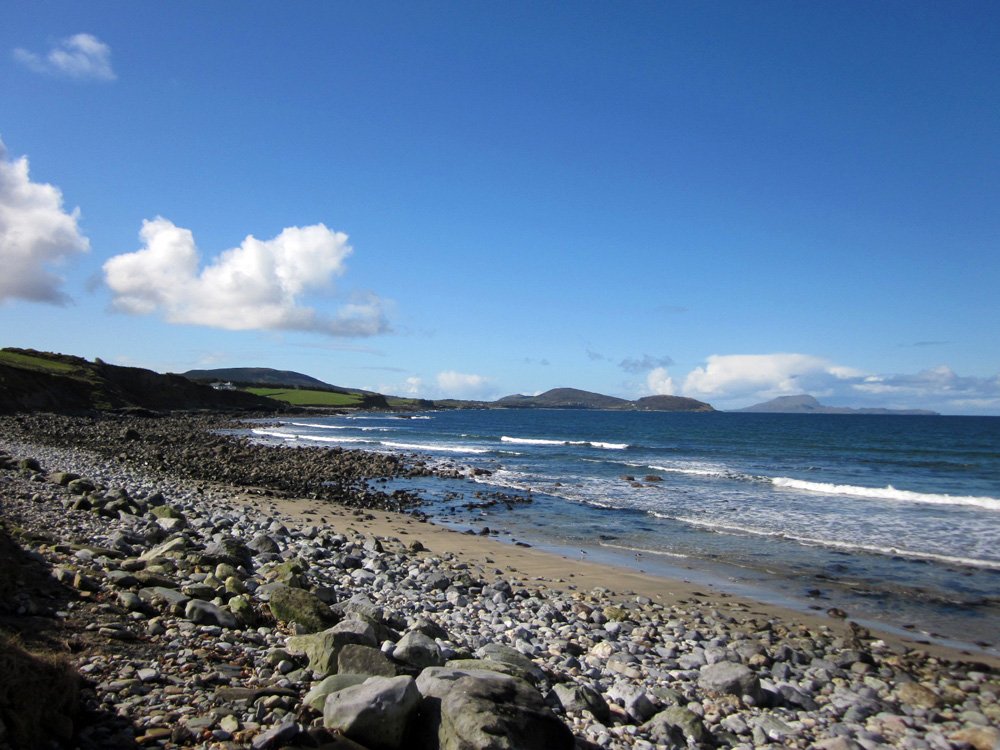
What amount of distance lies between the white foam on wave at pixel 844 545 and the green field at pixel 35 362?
79.9 metres

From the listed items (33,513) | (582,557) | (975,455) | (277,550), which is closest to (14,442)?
(33,513)

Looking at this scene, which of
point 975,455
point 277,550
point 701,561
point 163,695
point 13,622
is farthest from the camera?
point 975,455

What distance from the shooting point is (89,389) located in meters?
78.6

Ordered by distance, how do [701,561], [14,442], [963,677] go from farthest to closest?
1. [14,442]
2. [701,561]
3. [963,677]

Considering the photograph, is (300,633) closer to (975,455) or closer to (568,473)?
(568,473)

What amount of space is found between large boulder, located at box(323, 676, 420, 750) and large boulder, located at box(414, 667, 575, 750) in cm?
20

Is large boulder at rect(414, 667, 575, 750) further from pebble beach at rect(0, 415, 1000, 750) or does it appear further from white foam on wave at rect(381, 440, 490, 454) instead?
white foam on wave at rect(381, 440, 490, 454)

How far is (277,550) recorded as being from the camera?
13.9 metres

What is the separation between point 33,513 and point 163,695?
1110cm


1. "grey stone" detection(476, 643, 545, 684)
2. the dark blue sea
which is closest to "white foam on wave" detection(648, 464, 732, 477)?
the dark blue sea

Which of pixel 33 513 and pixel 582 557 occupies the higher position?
pixel 33 513

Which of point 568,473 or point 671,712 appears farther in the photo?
point 568,473

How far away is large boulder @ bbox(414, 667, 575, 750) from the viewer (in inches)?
202

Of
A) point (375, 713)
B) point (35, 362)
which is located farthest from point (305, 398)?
point (375, 713)
